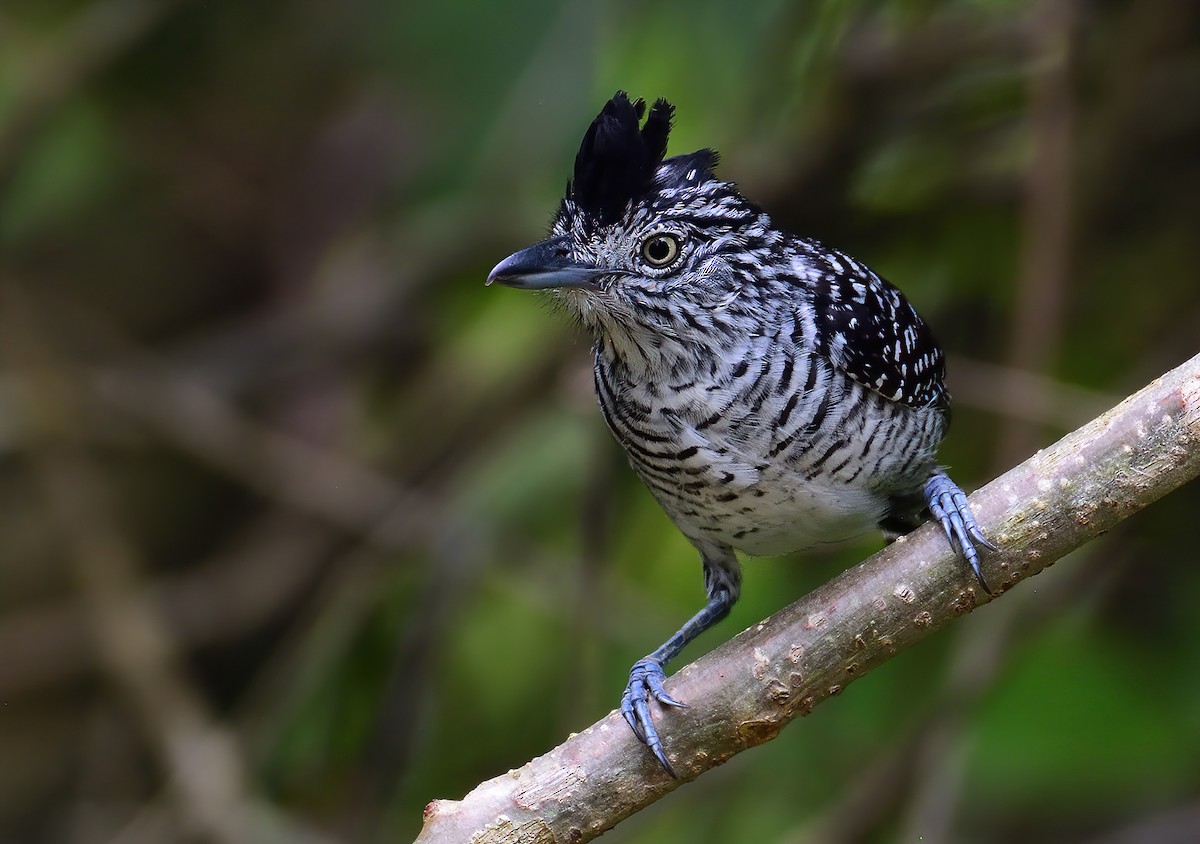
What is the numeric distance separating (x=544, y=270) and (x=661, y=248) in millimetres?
280

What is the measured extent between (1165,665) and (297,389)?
3.52m

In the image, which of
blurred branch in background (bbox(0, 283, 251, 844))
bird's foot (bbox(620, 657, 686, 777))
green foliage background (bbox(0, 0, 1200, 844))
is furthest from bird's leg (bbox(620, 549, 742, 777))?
blurred branch in background (bbox(0, 283, 251, 844))

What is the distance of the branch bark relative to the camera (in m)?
2.47

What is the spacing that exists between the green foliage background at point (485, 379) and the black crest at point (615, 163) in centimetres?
94

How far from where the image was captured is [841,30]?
181 inches

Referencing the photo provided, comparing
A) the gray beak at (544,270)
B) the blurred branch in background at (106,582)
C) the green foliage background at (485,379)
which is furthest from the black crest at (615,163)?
the blurred branch in background at (106,582)

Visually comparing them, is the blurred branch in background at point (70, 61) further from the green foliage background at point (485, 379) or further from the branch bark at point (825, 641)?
the branch bark at point (825, 641)

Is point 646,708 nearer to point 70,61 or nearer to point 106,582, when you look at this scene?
point 106,582

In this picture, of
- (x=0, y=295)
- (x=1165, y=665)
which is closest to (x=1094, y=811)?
(x=1165, y=665)

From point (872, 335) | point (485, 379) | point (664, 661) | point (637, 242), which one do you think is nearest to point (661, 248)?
point (637, 242)

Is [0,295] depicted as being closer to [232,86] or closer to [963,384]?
[232,86]

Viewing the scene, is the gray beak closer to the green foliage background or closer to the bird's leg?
the bird's leg

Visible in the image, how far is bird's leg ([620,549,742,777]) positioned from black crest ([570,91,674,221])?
0.96 m

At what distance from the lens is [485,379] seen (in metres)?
5.49
